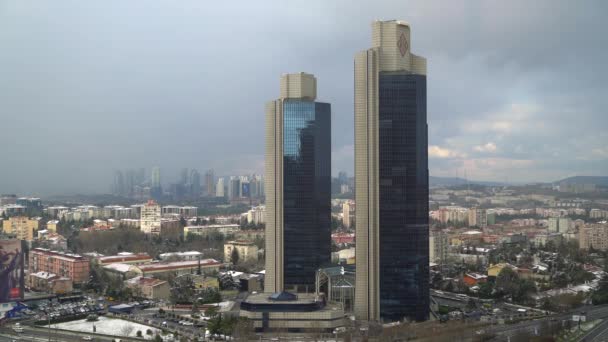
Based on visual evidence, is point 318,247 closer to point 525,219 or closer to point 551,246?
point 551,246

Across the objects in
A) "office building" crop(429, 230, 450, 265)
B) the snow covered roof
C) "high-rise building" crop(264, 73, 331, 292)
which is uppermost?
"high-rise building" crop(264, 73, 331, 292)

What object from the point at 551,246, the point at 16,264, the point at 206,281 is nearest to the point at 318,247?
the point at 206,281

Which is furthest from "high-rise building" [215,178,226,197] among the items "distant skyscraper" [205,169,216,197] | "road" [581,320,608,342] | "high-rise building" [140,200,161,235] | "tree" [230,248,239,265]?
"road" [581,320,608,342]

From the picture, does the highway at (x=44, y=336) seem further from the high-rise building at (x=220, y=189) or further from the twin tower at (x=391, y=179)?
the high-rise building at (x=220, y=189)

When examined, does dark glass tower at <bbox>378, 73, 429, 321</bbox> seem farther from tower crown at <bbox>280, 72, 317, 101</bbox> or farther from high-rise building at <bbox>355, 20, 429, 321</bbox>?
tower crown at <bbox>280, 72, 317, 101</bbox>

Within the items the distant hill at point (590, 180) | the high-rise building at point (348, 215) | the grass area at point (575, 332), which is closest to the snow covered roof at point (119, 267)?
the grass area at point (575, 332)
